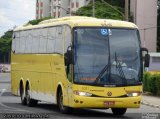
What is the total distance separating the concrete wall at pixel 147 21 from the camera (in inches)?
3484

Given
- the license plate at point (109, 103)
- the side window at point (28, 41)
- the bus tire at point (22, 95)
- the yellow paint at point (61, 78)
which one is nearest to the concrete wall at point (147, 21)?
the bus tire at point (22, 95)

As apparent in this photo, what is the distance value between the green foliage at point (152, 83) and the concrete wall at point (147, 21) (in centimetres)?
4918

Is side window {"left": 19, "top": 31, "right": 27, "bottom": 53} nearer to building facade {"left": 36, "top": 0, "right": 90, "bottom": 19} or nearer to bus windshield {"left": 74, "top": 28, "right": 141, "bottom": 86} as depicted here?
bus windshield {"left": 74, "top": 28, "right": 141, "bottom": 86}

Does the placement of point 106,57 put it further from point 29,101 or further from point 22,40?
point 22,40

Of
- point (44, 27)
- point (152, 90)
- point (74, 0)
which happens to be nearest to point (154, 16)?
point (74, 0)

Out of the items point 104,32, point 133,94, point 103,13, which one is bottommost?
point 133,94

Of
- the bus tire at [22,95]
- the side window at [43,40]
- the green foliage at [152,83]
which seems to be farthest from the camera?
the green foliage at [152,83]

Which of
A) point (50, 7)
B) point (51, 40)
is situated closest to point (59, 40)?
point (51, 40)

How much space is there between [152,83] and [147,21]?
53.0m

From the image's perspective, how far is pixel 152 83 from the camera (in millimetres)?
37531

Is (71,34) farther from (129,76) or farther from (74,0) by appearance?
(74,0)

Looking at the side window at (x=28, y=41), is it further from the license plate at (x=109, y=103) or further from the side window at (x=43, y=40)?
the license plate at (x=109, y=103)

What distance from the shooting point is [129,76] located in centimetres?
2081

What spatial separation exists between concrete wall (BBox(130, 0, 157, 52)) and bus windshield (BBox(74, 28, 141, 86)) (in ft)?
220
